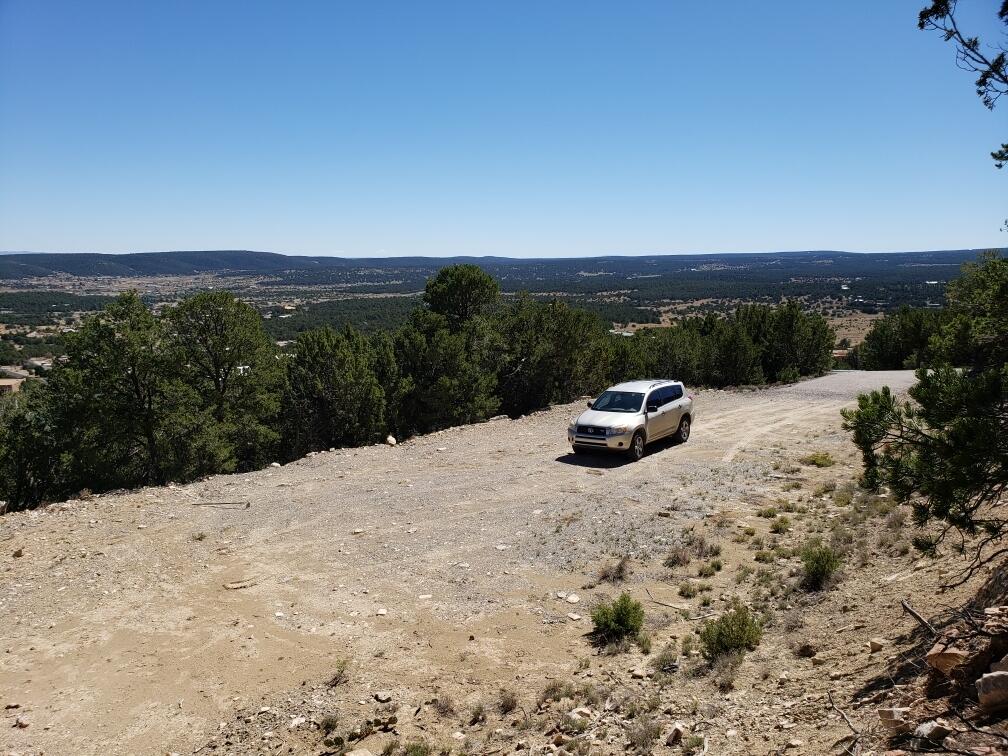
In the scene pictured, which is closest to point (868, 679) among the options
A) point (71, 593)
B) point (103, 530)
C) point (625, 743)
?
point (625, 743)

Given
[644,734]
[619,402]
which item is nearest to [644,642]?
[644,734]

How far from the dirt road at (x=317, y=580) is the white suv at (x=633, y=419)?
561 mm

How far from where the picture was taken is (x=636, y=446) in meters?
15.8

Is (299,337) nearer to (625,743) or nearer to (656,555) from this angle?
(656,555)

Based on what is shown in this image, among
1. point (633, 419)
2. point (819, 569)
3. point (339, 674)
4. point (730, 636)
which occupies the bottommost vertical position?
point (339, 674)

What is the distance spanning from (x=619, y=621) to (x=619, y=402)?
9.59 m

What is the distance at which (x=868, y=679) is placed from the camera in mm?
5473

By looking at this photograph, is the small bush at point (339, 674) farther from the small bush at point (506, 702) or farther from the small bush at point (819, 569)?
the small bush at point (819, 569)

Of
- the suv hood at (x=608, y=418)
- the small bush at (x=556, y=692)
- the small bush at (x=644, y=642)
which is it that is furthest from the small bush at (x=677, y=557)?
the suv hood at (x=608, y=418)

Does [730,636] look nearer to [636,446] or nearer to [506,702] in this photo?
[506,702]

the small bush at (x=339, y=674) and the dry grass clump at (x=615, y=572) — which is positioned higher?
the dry grass clump at (x=615, y=572)

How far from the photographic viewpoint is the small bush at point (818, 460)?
581 inches

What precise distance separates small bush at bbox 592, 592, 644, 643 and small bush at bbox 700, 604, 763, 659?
2.58 ft

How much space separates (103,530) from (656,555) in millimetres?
9639
